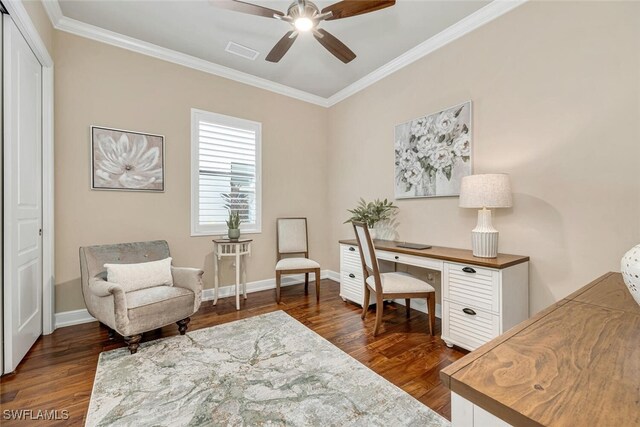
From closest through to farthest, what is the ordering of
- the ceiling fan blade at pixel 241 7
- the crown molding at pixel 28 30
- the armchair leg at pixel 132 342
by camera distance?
the crown molding at pixel 28 30, the ceiling fan blade at pixel 241 7, the armchair leg at pixel 132 342

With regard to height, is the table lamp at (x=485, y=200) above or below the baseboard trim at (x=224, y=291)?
above

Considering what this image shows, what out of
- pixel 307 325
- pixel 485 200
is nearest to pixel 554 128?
pixel 485 200

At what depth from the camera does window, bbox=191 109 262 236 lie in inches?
135

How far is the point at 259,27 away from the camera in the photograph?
2.76 m

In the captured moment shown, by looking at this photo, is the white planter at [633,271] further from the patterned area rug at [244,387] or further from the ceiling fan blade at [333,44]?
the ceiling fan blade at [333,44]

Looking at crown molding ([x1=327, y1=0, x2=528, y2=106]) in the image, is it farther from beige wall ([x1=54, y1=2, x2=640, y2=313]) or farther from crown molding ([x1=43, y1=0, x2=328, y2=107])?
crown molding ([x1=43, y1=0, x2=328, y2=107])

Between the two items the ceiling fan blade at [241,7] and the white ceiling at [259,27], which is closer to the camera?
the ceiling fan blade at [241,7]

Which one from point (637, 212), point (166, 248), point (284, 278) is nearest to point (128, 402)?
point (166, 248)

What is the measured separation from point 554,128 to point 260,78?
331 centimetres

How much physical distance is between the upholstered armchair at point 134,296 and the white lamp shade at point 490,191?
2.44m

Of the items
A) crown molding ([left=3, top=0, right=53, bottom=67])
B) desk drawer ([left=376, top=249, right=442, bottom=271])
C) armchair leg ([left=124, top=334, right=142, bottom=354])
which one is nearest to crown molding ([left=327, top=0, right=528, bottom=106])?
desk drawer ([left=376, top=249, right=442, bottom=271])

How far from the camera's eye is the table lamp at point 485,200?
2.18 m

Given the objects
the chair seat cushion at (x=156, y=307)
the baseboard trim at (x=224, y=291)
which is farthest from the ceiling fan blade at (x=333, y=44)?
the baseboard trim at (x=224, y=291)

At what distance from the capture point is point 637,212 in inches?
70.6
